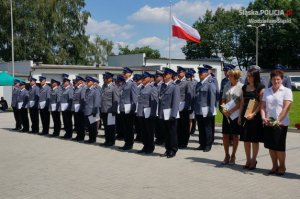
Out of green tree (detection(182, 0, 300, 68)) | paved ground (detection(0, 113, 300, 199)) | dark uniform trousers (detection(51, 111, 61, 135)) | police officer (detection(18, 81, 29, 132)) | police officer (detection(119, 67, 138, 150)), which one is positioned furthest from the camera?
green tree (detection(182, 0, 300, 68))

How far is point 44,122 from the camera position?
569 inches

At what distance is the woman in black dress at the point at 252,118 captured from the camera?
25.6 ft

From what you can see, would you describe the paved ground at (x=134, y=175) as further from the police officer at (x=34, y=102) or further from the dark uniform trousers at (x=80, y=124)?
the police officer at (x=34, y=102)

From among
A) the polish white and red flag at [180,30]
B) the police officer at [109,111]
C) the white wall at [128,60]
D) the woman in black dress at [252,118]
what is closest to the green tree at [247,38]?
the white wall at [128,60]

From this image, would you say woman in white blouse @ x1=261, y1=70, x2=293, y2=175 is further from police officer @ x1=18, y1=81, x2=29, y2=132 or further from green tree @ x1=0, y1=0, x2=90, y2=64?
green tree @ x1=0, y1=0, x2=90, y2=64

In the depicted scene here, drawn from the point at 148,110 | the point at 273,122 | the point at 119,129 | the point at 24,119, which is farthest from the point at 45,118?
the point at 273,122

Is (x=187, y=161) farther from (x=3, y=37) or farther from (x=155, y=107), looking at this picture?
(x=3, y=37)

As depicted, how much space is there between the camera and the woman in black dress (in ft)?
25.6

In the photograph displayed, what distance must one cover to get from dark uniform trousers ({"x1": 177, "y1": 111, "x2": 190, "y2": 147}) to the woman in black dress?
9.60 ft

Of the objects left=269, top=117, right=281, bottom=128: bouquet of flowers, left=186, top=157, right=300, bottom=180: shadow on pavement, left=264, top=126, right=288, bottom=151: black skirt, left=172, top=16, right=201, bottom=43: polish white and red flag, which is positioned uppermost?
left=172, top=16, right=201, bottom=43: polish white and red flag

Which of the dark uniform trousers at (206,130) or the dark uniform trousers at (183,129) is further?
the dark uniform trousers at (183,129)

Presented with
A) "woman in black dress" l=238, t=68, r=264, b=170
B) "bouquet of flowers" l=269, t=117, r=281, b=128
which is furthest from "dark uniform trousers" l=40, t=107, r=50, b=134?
"bouquet of flowers" l=269, t=117, r=281, b=128

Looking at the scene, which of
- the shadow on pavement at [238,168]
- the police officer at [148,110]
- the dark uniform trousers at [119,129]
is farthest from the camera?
the dark uniform trousers at [119,129]

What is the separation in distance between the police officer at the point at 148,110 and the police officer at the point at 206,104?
1.06 m
